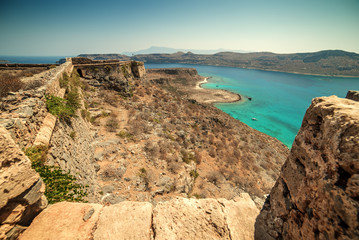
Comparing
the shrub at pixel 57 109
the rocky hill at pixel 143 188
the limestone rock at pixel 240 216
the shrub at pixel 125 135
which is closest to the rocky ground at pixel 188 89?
the shrub at pixel 125 135

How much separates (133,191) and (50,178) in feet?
13.6

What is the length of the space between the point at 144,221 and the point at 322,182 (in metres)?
3.82

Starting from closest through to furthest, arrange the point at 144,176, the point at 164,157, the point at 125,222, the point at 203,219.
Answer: the point at 125,222
the point at 203,219
the point at 144,176
the point at 164,157

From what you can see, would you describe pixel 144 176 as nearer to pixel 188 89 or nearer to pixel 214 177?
pixel 214 177

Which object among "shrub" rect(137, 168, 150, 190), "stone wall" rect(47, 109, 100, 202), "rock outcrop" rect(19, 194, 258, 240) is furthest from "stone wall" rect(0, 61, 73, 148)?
"shrub" rect(137, 168, 150, 190)

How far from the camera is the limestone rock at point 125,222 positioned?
3.25m

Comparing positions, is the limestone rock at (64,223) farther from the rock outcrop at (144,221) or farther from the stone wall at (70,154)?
the stone wall at (70,154)

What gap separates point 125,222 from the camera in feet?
11.4

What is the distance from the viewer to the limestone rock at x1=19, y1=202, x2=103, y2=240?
2.99 meters

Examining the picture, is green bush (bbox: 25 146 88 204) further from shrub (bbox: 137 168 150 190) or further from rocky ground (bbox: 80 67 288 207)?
shrub (bbox: 137 168 150 190)

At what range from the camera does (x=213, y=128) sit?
70.3 feet

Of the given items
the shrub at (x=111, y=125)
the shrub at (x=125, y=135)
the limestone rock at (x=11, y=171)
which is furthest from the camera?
the shrub at (x=111, y=125)

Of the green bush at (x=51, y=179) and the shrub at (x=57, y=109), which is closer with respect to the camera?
the green bush at (x=51, y=179)

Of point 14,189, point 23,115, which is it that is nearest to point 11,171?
point 14,189
